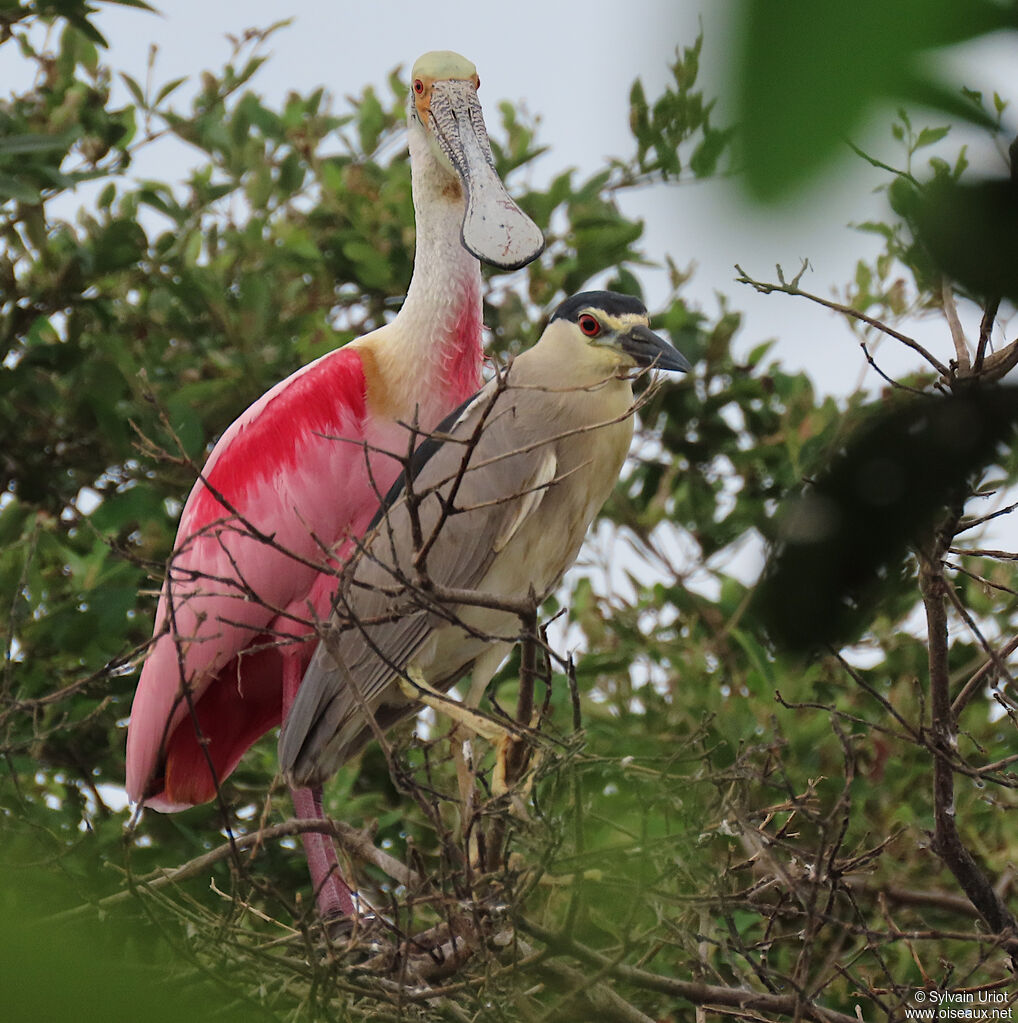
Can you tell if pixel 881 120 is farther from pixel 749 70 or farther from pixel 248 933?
pixel 248 933

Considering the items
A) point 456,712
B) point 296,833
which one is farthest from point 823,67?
point 456,712

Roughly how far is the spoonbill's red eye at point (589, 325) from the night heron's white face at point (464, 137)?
324mm

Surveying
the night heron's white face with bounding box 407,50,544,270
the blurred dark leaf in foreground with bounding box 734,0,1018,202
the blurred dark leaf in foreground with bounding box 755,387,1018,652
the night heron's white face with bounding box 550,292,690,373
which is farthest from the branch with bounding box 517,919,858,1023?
the blurred dark leaf in foreground with bounding box 734,0,1018,202

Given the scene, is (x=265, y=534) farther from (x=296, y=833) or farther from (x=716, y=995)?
(x=716, y=995)

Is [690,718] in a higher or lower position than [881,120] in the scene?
higher

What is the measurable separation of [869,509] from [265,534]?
341 centimetres

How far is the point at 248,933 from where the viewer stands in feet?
8.05

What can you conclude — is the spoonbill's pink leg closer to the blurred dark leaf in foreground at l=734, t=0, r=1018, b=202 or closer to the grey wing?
the grey wing

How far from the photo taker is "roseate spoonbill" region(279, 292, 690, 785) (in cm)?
315

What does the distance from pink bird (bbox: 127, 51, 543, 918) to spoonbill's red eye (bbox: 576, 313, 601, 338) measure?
1.96 ft

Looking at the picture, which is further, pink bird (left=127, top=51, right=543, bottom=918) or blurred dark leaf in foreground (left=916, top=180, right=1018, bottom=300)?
pink bird (left=127, top=51, right=543, bottom=918)

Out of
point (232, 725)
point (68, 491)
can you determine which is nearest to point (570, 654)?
point (232, 725)

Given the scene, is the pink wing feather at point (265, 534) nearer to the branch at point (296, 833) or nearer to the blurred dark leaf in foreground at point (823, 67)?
the branch at point (296, 833)

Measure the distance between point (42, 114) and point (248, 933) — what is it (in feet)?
9.38
